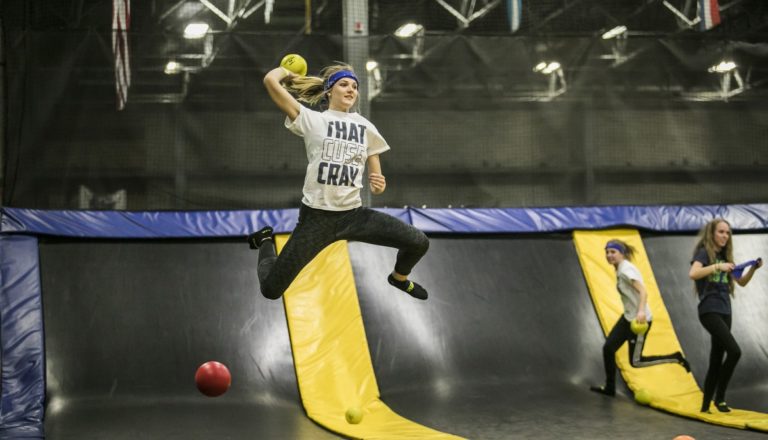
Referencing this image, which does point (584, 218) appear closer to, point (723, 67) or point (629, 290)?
point (629, 290)

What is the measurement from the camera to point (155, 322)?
5.93 metres

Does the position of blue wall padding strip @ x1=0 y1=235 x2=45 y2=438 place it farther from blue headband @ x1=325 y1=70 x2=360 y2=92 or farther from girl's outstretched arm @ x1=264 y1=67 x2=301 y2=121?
blue headband @ x1=325 y1=70 x2=360 y2=92

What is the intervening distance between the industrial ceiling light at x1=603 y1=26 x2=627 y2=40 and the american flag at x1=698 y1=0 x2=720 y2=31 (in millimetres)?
740

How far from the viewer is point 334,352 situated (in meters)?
5.85

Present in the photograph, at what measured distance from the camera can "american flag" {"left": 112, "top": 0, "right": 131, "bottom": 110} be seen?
648cm

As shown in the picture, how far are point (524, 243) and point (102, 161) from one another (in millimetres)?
3309

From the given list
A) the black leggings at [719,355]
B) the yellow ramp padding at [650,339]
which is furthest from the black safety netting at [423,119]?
the black leggings at [719,355]

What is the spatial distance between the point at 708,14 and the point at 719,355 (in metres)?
3.52

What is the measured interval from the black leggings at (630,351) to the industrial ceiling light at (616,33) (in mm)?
2631

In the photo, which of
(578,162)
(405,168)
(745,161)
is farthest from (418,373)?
(745,161)

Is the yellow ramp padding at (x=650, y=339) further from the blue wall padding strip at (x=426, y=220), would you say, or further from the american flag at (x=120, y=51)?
the american flag at (x=120, y=51)

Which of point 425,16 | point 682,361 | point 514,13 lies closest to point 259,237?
point 682,361

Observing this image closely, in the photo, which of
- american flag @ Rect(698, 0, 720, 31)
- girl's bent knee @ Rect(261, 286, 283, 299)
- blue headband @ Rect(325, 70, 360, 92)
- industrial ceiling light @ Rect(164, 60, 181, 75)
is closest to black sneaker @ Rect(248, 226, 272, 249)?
girl's bent knee @ Rect(261, 286, 283, 299)

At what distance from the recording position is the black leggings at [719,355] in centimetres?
531
